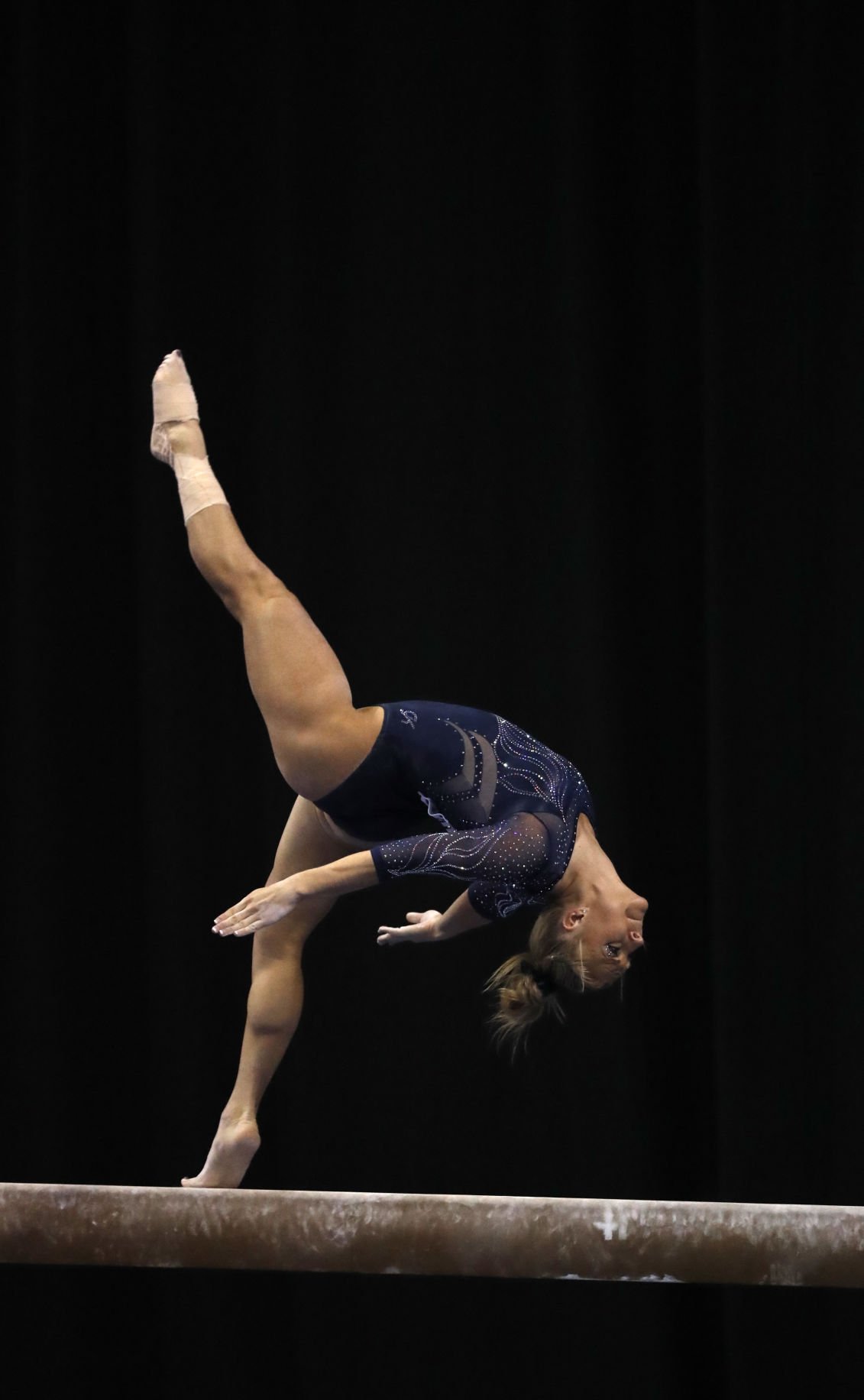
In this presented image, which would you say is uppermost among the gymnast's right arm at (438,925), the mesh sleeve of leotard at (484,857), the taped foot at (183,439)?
the taped foot at (183,439)

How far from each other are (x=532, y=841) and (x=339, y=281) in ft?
8.59

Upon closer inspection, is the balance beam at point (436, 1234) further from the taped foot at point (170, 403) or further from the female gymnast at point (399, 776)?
the taped foot at point (170, 403)

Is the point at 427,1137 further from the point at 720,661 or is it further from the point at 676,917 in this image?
the point at 720,661

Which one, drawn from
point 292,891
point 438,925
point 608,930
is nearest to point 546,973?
point 608,930

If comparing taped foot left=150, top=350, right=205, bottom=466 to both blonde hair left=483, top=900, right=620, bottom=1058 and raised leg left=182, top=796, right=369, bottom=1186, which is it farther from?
blonde hair left=483, top=900, right=620, bottom=1058

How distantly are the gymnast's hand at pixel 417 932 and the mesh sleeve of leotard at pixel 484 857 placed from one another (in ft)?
0.41

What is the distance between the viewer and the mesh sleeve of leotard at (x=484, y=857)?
123 inches

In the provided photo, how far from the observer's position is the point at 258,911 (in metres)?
3.04

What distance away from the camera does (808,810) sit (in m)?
4.76

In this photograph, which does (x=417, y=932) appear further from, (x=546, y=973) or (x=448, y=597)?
(x=448, y=597)

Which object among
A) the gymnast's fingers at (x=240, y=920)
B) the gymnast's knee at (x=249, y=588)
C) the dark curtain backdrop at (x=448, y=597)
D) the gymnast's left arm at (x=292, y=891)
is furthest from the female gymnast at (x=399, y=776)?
the dark curtain backdrop at (x=448, y=597)

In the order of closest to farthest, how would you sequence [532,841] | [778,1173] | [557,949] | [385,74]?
1. [532,841]
2. [557,949]
3. [778,1173]
4. [385,74]

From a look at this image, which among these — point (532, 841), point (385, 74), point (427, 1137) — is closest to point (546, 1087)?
point (427, 1137)

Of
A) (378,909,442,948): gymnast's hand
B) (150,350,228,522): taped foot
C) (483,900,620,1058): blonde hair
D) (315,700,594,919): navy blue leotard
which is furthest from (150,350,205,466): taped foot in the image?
(483,900,620,1058): blonde hair
